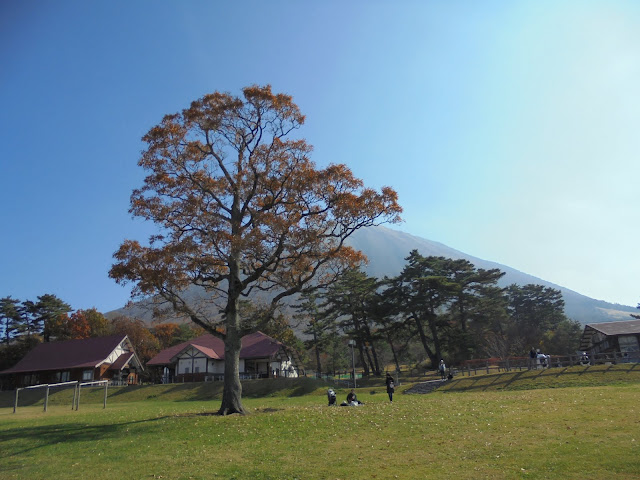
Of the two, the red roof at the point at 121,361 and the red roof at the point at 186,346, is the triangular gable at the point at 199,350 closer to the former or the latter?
the red roof at the point at 186,346

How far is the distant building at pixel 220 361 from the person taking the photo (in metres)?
49.8

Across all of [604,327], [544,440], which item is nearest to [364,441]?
[544,440]

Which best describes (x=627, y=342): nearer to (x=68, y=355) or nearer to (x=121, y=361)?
(x=121, y=361)

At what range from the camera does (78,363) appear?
50219 millimetres

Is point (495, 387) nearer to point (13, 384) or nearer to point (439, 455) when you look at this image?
point (439, 455)

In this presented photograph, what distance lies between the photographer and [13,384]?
2108 inches

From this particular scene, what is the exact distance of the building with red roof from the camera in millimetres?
50281

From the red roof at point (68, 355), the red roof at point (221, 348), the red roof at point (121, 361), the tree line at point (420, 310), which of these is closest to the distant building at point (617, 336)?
the tree line at point (420, 310)

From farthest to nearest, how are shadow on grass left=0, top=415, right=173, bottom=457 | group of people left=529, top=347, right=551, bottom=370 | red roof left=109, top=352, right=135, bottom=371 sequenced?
1. red roof left=109, top=352, right=135, bottom=371
2. group of people left=529, top=347, right=551, bottom=370
3. shadow on grass left=0, top=415, right=173, bottom=457

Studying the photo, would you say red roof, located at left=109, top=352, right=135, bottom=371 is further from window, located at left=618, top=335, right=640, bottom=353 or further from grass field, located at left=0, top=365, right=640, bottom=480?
window, located at left=618, top=335, right=640, bottom=353

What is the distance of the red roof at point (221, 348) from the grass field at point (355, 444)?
33.9 m

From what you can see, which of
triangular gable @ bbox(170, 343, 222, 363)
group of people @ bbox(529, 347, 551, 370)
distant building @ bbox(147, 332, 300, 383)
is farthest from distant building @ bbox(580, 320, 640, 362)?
triangular gable @ bbox(170, 343, 222, 363)

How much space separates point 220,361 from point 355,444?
146 feet

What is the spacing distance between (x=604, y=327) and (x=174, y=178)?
153 feet
